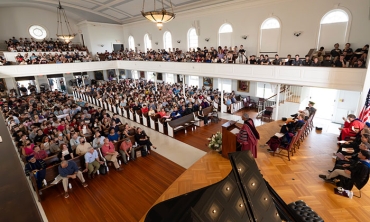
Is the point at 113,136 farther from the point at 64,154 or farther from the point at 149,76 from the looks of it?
the point at 149,76

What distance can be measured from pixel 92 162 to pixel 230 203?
17.8ft

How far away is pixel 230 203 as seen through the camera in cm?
201

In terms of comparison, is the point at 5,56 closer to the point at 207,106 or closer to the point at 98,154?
the point at 98,154

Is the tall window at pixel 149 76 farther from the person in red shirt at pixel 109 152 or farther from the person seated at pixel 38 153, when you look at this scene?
the person seated at pixel 38 153

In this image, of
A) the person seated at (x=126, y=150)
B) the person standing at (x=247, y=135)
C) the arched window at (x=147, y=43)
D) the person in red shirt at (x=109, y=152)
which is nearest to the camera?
the person standing at (x=247, y=135)

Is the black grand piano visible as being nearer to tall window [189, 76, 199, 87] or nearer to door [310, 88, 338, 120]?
door [310, 88, 338, 120]

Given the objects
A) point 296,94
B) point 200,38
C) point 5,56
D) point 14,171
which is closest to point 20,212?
point 14,171

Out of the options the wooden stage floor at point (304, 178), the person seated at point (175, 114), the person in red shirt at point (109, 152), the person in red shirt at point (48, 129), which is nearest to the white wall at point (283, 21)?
the wooden stage floor at point (304, 178)

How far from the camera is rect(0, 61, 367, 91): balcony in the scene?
7350 millimetres

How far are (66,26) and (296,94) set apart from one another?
82.5 feet

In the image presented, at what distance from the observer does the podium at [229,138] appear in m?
5.54

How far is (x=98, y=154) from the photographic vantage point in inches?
253

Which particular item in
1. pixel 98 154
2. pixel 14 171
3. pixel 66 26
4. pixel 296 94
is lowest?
pixel 98 154

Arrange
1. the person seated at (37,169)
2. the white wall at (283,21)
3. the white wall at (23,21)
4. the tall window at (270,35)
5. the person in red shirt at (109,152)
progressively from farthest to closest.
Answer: the white wall at (23,21) < the tall window at (270,35) < the white wall at (283,21) < the person in red shirt at (109,152) < the person seated at (37,169)
